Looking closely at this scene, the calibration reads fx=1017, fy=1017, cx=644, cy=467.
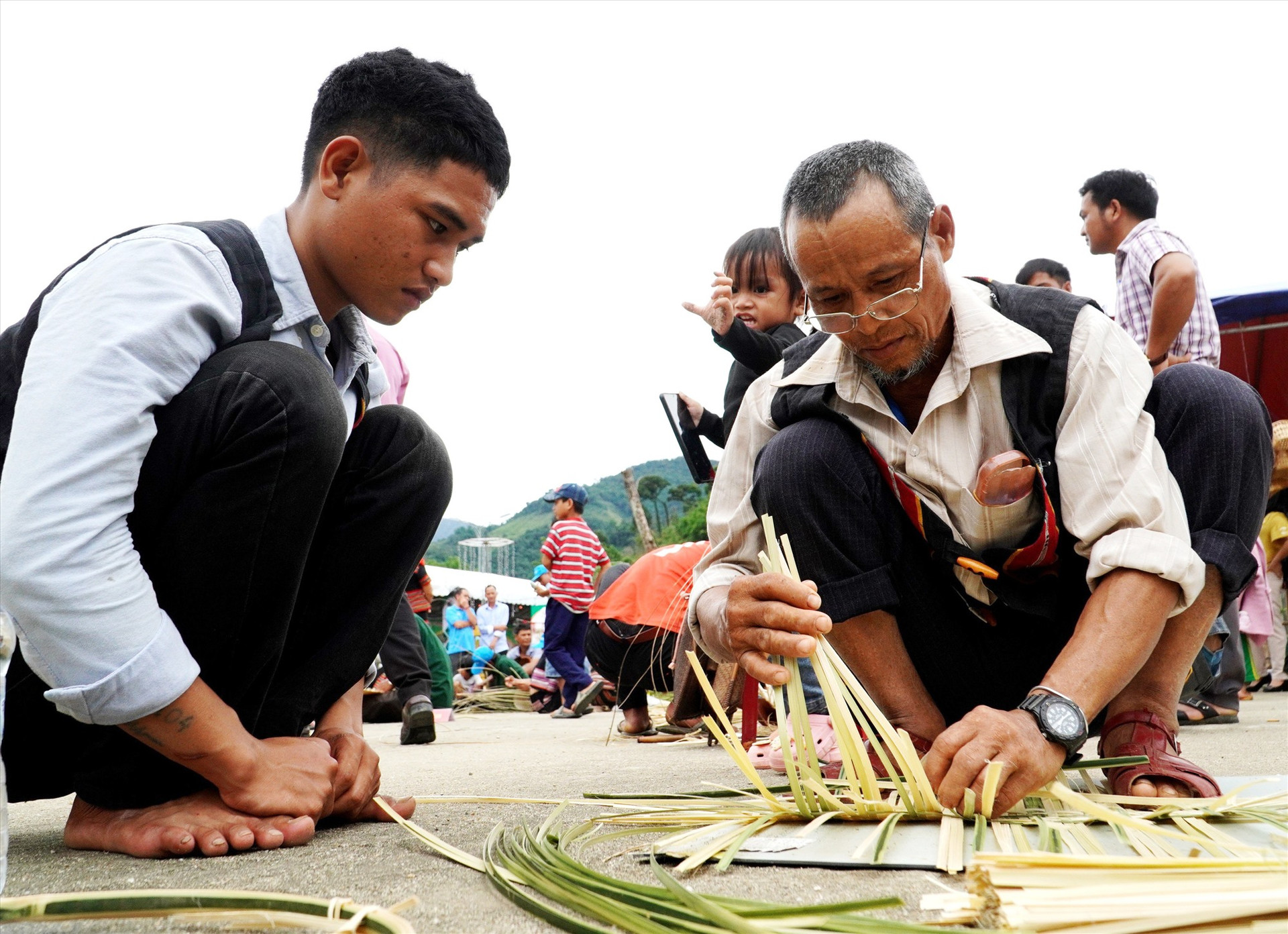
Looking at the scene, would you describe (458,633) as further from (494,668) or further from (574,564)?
(574,564)

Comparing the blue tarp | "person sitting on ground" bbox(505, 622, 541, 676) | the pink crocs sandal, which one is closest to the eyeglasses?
the pink crocs sandal

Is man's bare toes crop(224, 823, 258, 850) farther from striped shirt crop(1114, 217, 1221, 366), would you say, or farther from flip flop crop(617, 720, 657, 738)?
striped shirt crop(1114, 217, 1221, 366)

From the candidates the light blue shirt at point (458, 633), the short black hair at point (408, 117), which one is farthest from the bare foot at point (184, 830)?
the light blue shirt at point (458, 633)

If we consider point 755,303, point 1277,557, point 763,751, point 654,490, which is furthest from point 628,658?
point 654,490

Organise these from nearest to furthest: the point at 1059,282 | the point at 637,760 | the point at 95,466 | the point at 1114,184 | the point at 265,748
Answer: the point at 95,466 < the point at 265,748 < the point at 637,760 < the point at 1114,184 < the point at 1059,282

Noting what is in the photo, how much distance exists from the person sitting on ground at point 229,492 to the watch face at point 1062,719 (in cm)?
93

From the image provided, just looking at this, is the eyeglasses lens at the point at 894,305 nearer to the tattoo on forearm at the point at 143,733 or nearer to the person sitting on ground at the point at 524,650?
the tattoo on forearm at the point at 143,733

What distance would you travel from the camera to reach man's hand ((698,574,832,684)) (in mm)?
1365

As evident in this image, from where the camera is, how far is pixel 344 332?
1.78 meters

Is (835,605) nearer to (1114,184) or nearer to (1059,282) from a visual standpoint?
(1114,184)

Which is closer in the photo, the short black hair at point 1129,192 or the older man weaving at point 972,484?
the older man weaving at point 972,484

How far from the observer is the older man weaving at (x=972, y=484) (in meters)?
1.56

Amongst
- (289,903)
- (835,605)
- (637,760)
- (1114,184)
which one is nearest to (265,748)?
(289,903)

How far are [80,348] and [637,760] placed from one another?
2012mm
